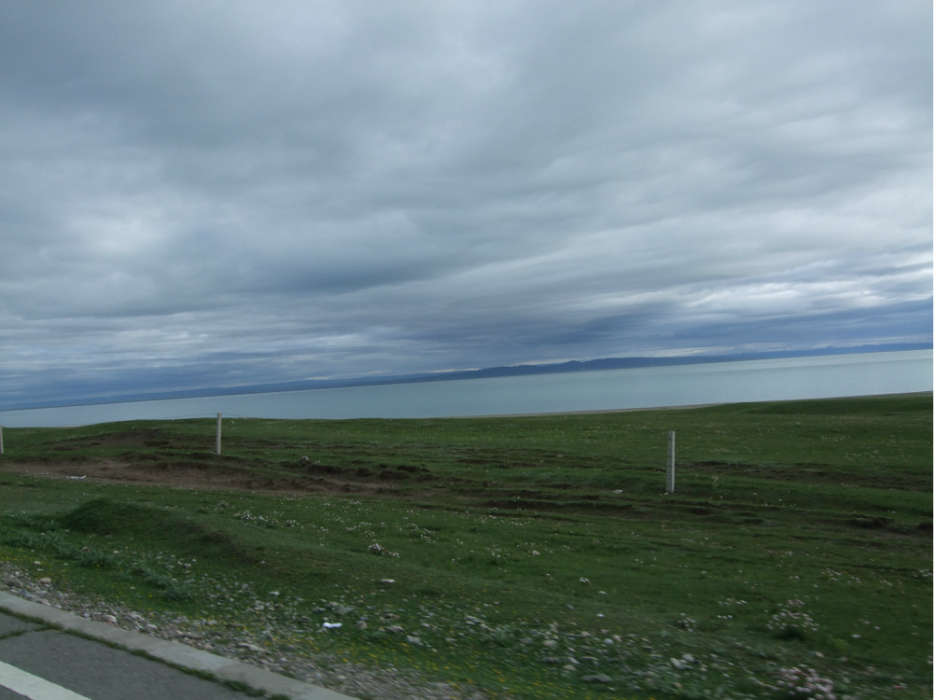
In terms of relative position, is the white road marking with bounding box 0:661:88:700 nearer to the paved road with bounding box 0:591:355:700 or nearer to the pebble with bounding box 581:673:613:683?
the paved road with bounding box 0:591:355:700

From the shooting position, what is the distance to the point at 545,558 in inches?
510

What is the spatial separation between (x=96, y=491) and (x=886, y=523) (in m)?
23.1

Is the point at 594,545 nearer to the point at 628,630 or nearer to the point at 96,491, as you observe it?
the point at 628,630

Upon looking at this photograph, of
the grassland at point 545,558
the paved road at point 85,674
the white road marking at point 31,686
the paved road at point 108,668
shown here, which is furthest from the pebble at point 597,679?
the white road marking at point 31,686

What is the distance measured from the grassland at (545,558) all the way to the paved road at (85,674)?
3.28 ft

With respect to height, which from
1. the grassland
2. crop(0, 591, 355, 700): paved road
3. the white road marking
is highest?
the white road marking

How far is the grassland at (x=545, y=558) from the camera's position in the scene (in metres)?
7.45

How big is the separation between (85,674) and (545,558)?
28.8ft

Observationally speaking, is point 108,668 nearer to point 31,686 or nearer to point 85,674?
point 85,674

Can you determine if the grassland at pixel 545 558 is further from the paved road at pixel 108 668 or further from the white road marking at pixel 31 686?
the white road marking at pixel 31 686

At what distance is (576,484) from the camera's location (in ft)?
69.3

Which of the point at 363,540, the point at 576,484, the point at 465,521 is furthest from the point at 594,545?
the point at 576,484

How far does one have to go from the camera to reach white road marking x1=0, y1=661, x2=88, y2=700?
17.5 ft

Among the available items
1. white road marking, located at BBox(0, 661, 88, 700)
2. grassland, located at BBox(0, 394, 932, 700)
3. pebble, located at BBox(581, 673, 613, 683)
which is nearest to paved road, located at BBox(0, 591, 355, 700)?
white road marking, located at BBox(0, 661, 88, 700)
